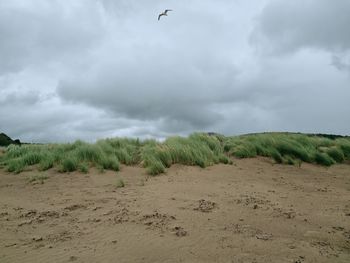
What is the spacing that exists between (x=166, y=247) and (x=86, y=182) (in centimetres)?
470

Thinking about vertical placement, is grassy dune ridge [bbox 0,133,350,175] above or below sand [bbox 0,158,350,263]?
above

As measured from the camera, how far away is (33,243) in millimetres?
6695

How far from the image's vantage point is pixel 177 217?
764 centimetres

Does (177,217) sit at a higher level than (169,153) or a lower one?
lower

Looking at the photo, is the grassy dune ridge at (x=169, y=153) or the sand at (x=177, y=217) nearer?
the sand at (x=177, y=217)

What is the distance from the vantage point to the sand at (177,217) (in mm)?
6172

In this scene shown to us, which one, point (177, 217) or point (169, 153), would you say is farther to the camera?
point (169, 153)

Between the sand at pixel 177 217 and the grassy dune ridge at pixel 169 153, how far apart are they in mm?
448

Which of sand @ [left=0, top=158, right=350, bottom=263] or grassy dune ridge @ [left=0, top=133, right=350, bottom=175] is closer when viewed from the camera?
sand @ [left=0, top=158, right=350, bottom=263]

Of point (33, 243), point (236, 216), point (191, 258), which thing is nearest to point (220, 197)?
point (236, 216)

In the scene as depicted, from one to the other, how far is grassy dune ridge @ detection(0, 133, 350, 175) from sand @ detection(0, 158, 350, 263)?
45cm

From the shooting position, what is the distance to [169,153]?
12055 millimetres

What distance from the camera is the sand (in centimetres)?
617

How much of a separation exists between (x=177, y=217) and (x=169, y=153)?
14.8 feet
